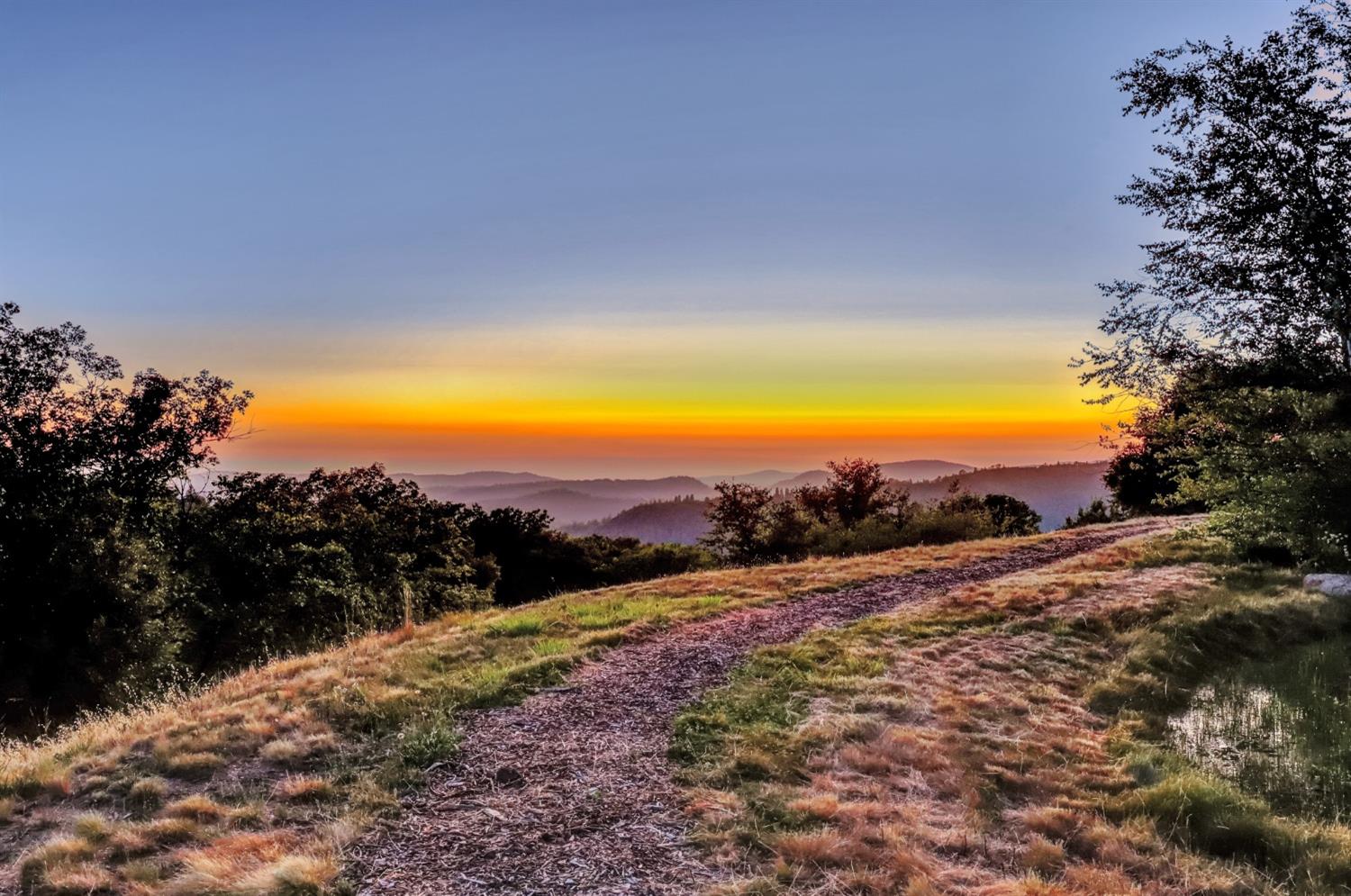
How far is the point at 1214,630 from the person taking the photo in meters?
11.5

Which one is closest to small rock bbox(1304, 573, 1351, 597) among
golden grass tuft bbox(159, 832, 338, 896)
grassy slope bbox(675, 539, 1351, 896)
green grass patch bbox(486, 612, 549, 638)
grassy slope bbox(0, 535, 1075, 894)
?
grassy slope bbox(675, 539, 1351, 896)

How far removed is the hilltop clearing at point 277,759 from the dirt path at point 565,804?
0.15 m

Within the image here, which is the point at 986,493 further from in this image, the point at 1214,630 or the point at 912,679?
the point at 912,679

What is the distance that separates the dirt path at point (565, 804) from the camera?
4688mm

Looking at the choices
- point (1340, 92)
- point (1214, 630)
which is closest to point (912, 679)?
point (1214, 630)

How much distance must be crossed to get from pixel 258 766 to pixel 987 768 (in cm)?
657

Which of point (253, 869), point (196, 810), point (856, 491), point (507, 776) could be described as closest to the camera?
point (253, 869)

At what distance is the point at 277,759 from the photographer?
6578 millimetres

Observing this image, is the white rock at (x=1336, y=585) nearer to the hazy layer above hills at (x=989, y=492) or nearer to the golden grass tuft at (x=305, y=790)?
the golden grass tuft at (x=305, y=790)

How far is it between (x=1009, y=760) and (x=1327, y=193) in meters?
14.0

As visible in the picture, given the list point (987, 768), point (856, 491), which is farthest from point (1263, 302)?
point (856, 491)

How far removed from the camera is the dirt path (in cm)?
469

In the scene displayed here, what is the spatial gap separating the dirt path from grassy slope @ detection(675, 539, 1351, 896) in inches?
15.8

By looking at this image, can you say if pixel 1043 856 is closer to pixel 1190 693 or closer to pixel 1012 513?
pixel 1190 693
